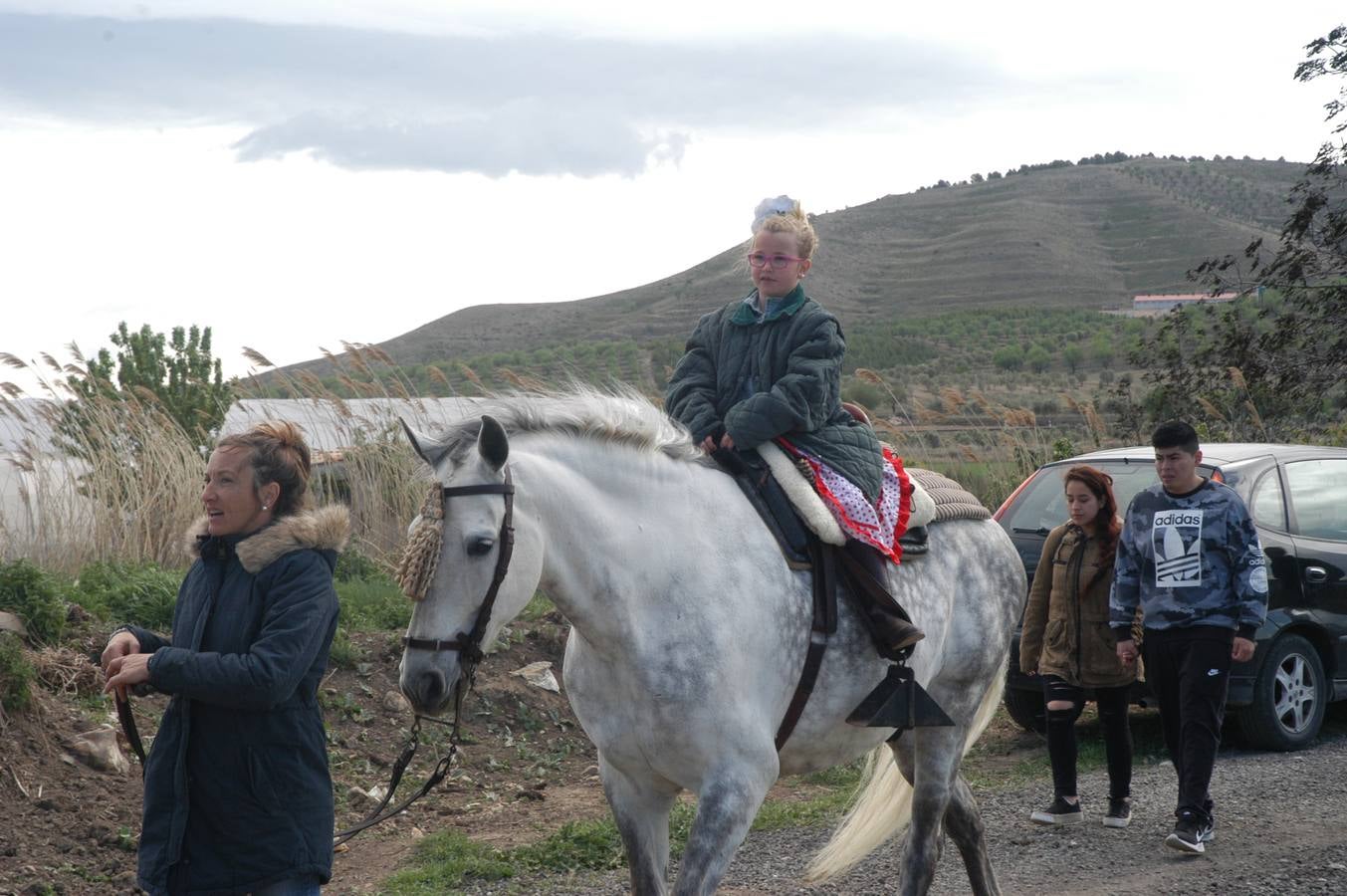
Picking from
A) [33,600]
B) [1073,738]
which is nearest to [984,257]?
[1073,738]

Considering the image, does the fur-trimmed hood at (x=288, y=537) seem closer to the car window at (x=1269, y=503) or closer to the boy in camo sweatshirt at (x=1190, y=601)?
the boy in camo sweatshirt at (x=1190, y=601)

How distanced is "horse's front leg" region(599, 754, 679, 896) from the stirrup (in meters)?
0.73

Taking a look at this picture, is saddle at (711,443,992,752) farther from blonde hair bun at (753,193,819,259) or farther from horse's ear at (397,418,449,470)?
horse's ear at (397,418,449,470)

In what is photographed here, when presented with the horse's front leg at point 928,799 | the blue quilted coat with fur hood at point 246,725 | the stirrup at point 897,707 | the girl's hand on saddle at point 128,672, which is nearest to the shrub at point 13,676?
the blue quilted coat with fur hood at point 246,725

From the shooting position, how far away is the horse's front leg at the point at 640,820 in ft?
12.7

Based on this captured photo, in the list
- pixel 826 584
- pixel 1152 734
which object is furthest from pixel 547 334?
pixel 826 584

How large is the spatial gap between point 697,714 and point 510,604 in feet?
2.16

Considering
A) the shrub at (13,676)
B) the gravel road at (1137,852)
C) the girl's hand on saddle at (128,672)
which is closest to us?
the girl's hand on saddle at (128,672)

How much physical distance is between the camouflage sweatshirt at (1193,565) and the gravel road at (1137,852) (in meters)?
A: 1.08

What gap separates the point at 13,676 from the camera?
6.02 m

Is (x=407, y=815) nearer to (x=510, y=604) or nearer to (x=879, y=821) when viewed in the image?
(x=879, y=821)

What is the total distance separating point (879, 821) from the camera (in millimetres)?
5250

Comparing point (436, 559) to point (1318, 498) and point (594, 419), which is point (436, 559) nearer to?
point (594, 419)

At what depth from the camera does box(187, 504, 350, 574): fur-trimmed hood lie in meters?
3.21
